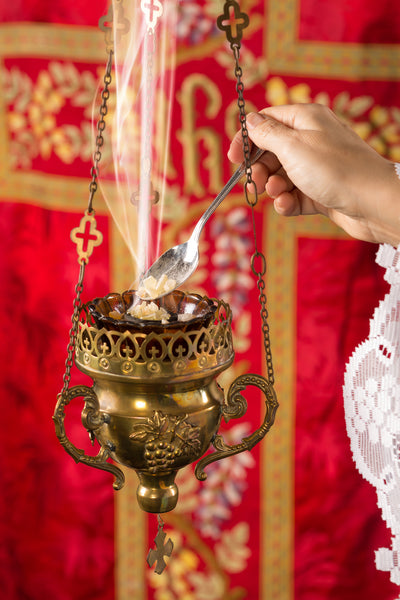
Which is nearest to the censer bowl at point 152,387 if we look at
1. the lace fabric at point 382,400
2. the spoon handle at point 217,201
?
the spoon handle at point 217,201

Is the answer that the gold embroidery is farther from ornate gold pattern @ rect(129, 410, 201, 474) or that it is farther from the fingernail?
ornate gold pattern @ rect(129, 410, 201, 474)

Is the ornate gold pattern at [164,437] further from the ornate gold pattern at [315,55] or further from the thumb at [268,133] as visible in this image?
the ornate gold pattern at [315,55]

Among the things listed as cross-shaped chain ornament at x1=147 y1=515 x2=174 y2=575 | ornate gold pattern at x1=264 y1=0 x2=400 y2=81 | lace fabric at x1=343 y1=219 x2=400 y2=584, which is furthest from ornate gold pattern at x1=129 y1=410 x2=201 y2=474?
ornate gold pattern at x1=264 y1=0 x2=400 y2=81

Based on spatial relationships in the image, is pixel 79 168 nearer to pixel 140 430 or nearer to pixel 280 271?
pixel 280 271

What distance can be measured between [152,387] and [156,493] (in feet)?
0.51

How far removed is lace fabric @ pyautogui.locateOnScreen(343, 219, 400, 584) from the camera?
3.29ft

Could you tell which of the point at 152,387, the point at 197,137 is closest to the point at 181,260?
the point at 152,387

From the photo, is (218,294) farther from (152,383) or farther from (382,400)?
(152,383)

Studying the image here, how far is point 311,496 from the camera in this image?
182 cm

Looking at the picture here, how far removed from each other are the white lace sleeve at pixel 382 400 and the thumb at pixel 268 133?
0.22m

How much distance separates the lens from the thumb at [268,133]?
42.9 inches

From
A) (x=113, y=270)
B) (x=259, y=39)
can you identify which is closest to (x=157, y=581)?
(x=113, y=270)

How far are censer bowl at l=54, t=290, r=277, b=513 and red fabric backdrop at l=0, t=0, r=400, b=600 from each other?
2.79 ft

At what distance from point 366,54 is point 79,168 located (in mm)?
705
